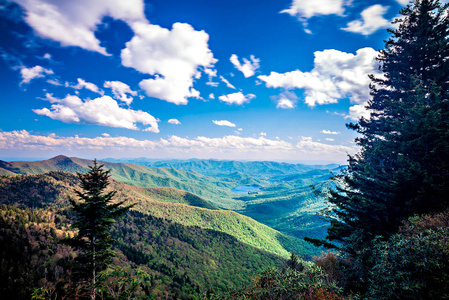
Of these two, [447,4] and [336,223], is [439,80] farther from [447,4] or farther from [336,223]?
[336,223]

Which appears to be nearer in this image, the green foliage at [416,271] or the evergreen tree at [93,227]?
the green foliage at [416,271]

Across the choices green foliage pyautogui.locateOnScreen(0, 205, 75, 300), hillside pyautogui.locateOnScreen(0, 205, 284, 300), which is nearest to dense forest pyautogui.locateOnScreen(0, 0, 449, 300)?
green foliage pyautogui.locateOnScreen(0, 205, 75, 300)

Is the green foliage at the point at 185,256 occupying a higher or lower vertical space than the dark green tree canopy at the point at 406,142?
lower

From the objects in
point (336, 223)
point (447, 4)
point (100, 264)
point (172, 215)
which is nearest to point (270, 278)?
point (336, 223)

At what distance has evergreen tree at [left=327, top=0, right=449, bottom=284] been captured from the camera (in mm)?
17469

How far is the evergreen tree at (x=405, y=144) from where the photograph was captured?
57.3 feet

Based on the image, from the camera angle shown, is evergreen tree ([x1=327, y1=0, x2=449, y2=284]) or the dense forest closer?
the dense forest

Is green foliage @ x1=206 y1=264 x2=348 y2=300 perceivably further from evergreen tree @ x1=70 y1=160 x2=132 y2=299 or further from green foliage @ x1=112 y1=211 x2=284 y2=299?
green foliage @ x1=112 y1=211 x2=284 y2=299

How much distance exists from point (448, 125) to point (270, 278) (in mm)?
21800

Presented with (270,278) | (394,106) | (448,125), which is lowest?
(270,278)

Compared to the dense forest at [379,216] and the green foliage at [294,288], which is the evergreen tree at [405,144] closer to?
the dense forest at [379,216]

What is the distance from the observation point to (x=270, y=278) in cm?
1383

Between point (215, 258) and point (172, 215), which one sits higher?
point (172, 215)

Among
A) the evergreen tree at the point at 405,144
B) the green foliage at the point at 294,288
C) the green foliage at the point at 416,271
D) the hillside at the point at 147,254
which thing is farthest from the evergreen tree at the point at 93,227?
the evergreen tree at the point at 405,144
